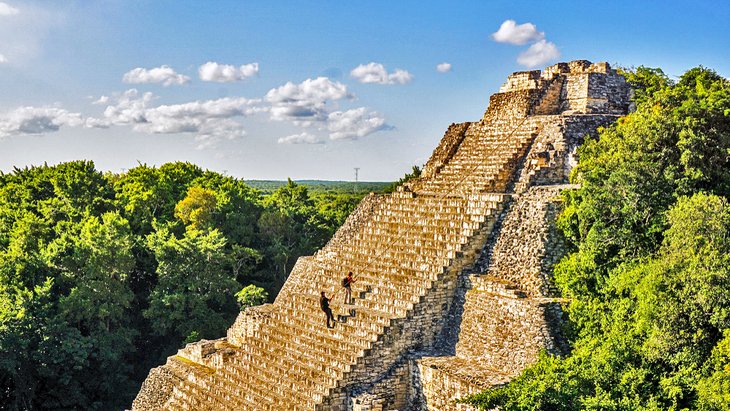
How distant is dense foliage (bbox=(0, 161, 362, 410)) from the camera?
17781mm

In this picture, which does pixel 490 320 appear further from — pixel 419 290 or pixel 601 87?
pixel 601 87

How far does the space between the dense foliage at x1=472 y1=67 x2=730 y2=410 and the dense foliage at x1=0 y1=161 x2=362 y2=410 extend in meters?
12.8

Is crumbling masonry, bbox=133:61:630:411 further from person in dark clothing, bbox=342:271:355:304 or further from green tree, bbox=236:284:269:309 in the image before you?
green tree, bbox=236:284:269:309

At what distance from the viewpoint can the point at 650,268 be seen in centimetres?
923

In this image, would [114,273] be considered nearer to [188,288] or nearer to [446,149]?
[188,288]

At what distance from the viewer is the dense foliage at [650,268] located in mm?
8406

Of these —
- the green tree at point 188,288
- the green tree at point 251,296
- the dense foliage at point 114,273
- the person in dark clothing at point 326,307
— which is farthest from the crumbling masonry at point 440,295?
the green tree at point 251,296

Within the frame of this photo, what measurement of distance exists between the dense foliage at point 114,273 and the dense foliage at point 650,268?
12.8m

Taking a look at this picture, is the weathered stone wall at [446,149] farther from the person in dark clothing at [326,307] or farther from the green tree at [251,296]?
the green tree at [251,296]

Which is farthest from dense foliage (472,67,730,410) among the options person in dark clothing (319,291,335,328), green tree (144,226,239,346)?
green tree (144,226,239,346)

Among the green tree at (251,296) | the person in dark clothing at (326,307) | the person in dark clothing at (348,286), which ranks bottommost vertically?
the green tree at (251,296)

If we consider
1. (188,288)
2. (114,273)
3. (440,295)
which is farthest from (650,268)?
(114,273)

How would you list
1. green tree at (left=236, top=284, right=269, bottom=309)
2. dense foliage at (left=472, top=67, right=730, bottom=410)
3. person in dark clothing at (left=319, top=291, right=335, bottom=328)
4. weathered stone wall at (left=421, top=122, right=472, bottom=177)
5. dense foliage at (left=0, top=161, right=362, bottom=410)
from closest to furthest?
dense foliage at (left=472, top=67, right=730, bottom=410) < person in dark clothing at (left=319, top=291, right=335, bottom=328) < weathered stone wall at (left=421, top=122, right=472, bottom=177) < dense foliage at (left=0, top=161, right=362, bottom=410) < green tree at (left=236, top=284, right=269, bottom=309)

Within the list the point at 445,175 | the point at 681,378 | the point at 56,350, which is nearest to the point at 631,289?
the point at 681,378
